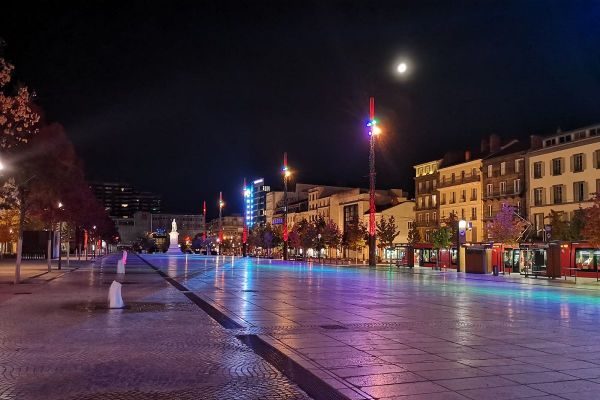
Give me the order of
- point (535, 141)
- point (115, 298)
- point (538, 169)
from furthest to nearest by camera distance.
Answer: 1. point (535, 141)
2. point (538, 169)
3. point (115, 298)

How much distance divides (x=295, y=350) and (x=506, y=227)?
195ft

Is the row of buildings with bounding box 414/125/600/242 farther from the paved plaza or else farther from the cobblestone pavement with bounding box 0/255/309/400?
the cobblestone pavement with bounding box 0/255/309/400

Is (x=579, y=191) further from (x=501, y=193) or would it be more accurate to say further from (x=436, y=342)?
(x=436, y=342)

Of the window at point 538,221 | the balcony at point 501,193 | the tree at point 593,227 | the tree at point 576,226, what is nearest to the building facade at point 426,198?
the balcony at point 501,193

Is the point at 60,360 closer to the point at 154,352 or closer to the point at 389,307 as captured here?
the point at 154,352

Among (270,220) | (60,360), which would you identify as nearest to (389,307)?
(60,360)

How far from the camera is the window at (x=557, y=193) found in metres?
65.4

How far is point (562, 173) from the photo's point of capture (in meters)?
65.1

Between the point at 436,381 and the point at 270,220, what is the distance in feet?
539

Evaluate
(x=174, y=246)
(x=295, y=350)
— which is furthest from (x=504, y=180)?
(x=174, y=246)

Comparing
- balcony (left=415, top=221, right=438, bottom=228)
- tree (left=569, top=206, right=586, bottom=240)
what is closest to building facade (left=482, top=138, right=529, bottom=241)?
tree (left=569, top=206, right=586, bottom=240)

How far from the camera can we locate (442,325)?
602 inches

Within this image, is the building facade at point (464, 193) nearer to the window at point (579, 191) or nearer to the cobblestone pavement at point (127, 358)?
the window at point (579, 191)

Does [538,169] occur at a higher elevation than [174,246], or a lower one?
higher
